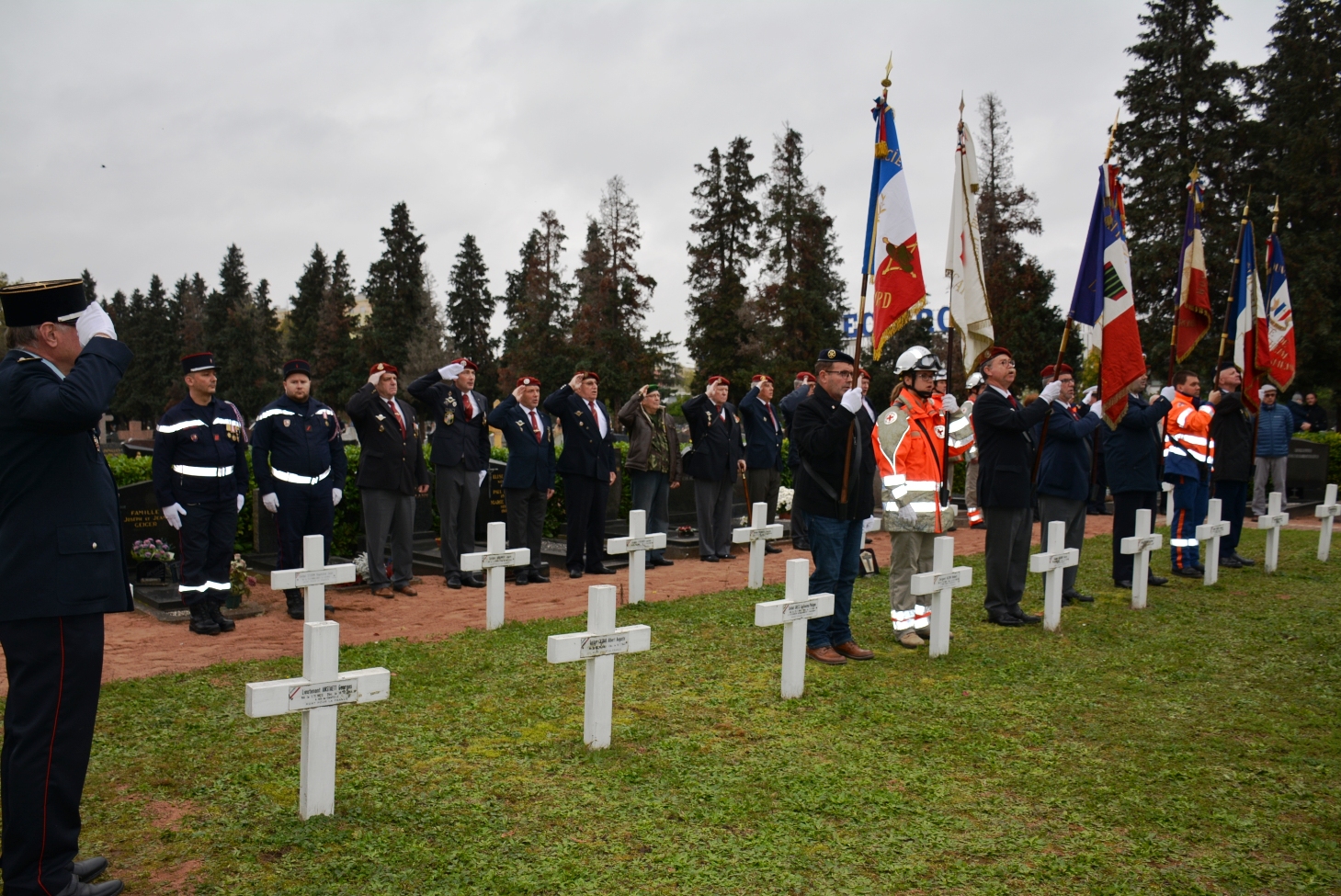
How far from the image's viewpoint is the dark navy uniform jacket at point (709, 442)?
11.6 m

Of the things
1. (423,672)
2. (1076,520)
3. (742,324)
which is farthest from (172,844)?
(742,324)

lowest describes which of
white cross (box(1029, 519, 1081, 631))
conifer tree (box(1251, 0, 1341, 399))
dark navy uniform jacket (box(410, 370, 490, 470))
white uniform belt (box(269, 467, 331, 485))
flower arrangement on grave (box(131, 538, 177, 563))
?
flower arrangement on grave (box(131, 538, 177, 563))

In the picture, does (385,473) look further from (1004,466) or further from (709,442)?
(1004,466)

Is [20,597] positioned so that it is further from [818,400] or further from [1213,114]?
[1213,114]

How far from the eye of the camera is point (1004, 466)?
781 centimetres

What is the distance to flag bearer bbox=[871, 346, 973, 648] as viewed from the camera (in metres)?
7.27

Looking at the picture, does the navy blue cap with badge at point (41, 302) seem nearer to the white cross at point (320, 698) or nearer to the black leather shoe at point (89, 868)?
the white cross at point (320, 698)

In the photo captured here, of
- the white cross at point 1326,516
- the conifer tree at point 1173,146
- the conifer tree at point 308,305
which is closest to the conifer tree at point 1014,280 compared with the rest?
the conifer tree at point 1173,146

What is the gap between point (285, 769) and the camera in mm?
4637

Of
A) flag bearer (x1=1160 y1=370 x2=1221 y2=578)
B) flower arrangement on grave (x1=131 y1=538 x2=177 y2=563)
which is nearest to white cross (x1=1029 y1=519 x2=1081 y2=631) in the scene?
flag bearer (x1=1160 y1=370 x2=1221 y2=578)

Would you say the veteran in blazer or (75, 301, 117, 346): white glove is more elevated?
(75, 301, 117, 346): white glove

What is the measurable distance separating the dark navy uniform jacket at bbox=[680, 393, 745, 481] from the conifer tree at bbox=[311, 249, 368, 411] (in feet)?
156

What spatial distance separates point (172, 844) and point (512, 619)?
451 cm

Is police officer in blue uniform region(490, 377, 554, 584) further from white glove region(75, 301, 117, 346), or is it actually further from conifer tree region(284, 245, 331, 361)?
conifer tree region(284, 245, 331, 361)
